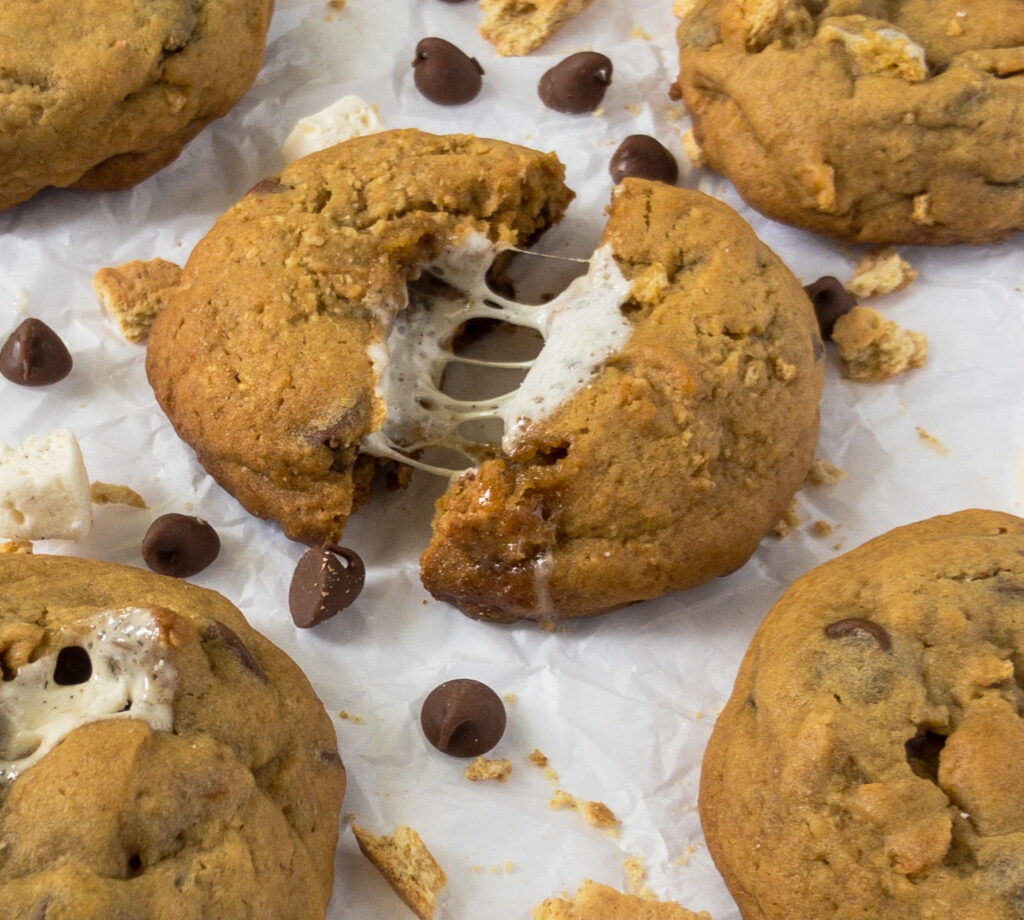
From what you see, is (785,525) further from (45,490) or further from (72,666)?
(45,490)

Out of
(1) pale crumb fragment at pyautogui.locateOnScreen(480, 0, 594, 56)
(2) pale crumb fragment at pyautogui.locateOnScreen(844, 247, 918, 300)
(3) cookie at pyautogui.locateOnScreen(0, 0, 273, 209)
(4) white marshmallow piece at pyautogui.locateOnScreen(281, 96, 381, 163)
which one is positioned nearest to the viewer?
(3) cookie at pyautogui.locateOnScreen(0, 0, 273, 209)

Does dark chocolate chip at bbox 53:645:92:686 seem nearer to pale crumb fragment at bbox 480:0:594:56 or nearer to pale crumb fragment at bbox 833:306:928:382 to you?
pale crumb fragment at bbox 833:306:928:382

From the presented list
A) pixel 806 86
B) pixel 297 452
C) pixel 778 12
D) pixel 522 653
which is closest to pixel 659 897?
pixel 522 653

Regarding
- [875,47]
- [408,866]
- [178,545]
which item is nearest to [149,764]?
[408,866]

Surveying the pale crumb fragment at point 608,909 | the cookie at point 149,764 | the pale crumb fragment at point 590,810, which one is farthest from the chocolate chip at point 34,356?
the pale crumb fragment at point 608,909

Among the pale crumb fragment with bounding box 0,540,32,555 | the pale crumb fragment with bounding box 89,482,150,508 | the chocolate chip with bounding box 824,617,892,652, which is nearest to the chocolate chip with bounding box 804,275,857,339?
the chocolate chip with bounding box 824,617,892,652

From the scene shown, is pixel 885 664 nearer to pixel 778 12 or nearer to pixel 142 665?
pixel 142 665
